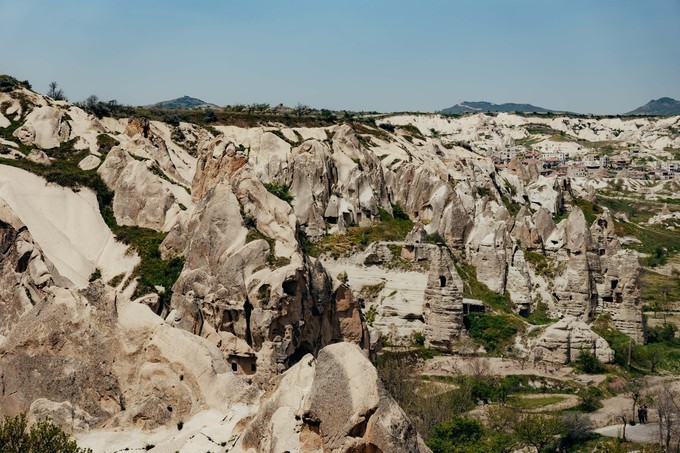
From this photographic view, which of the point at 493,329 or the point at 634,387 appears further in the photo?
the point at 493,329

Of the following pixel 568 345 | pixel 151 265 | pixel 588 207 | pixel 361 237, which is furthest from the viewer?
pixel 588 207

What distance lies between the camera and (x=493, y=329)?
40.8 m

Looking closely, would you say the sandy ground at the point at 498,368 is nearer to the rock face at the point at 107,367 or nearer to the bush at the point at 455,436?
the bush at the point at 455,436

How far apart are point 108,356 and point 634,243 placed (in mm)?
63766

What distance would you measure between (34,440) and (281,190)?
41.7 meters

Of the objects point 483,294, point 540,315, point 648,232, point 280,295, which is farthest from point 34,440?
point 648,232

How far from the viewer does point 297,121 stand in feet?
277

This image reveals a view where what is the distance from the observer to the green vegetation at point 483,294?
44.1m

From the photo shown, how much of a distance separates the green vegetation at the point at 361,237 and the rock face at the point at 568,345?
13.1m

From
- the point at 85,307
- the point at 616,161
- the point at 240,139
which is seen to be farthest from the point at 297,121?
the point at 616,161

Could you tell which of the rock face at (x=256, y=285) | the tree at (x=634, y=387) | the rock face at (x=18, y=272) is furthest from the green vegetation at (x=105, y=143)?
the tree at (x=634, y=387)

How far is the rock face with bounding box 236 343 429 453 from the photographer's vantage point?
14555 millimetres

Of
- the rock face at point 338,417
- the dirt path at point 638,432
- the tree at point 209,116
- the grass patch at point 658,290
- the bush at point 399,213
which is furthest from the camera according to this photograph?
the tree at point 209,116

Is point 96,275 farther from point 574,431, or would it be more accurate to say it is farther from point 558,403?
point 574,431
